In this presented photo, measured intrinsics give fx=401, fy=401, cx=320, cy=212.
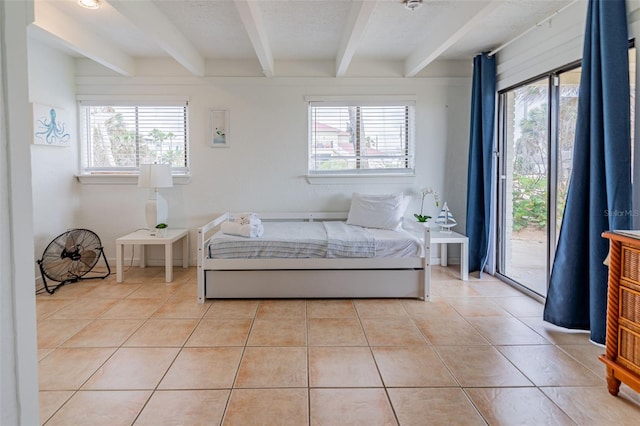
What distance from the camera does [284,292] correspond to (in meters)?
3.56

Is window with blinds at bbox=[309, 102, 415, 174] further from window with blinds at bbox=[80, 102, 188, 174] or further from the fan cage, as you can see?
the fan cage

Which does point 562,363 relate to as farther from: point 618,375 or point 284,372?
point 284,372

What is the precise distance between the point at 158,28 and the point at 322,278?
8.12 feet

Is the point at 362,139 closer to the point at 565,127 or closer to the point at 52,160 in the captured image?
the point at 565,127

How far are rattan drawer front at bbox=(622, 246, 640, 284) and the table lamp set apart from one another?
12.8 ft

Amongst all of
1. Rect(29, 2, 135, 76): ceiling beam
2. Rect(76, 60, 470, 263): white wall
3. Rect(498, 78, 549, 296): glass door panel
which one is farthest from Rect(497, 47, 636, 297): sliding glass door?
Rect(29, 2, 135, 76): ceiling beam

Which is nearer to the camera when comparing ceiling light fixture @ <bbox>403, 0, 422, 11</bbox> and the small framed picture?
ceiling light fixture @ <bbox>403, 0, 422, 11</bbox>

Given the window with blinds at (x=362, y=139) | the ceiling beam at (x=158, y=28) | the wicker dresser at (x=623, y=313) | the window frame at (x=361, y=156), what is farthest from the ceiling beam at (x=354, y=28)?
the wicker dresser at (x=623, y=313)

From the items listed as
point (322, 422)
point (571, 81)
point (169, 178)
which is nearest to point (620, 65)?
point (571, 81)

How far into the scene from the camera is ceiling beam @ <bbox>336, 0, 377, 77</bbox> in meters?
2.69

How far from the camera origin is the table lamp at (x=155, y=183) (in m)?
4.20

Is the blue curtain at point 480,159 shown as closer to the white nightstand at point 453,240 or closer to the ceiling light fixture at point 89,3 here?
the white nightstand at point 453,240

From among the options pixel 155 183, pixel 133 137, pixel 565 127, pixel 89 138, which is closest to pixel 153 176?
pixel 155 183

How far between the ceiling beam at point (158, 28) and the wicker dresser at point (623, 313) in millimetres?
3232
